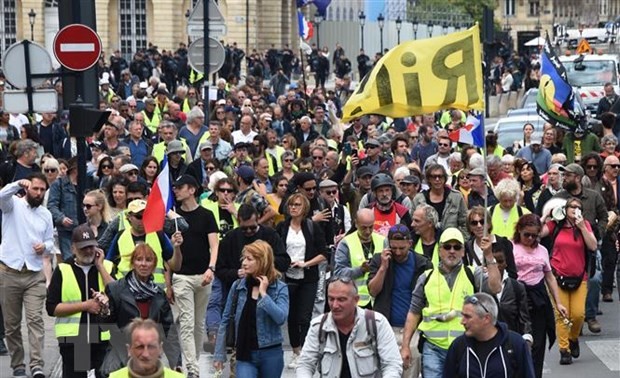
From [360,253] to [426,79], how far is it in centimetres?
141

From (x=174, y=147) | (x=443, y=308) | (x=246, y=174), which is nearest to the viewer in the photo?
(x=443, y=308)

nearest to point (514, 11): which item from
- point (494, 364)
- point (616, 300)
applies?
point (616, 300)

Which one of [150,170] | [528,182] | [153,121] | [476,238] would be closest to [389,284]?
[476,238]

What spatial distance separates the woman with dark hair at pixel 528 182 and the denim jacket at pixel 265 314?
7.29m

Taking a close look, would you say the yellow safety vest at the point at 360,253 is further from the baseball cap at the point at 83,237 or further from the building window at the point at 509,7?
the building window at the point at 509,7

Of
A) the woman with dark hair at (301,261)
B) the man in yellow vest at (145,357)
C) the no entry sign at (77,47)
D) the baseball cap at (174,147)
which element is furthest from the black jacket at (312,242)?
the man in yellow vest at (145,357)

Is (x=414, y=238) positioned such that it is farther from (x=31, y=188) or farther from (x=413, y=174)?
(x=413, y=174)

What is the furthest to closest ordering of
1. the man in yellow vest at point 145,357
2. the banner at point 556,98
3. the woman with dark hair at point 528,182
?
the banner at point 556,98 < the woman with dark hair at point 528,182 < the man in yellow vest at point 145,357

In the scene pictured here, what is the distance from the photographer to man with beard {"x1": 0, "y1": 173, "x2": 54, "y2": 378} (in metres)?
15.7

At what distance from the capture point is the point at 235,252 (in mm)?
14922

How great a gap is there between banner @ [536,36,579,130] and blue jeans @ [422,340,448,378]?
39.9 feet

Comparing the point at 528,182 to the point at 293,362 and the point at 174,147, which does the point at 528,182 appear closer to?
the point at 174,147

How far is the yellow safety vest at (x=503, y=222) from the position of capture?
1655 cm

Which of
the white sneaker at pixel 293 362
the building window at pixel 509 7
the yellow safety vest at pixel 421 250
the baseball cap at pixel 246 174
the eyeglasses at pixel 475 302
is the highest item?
the building window at pixel 509 7
